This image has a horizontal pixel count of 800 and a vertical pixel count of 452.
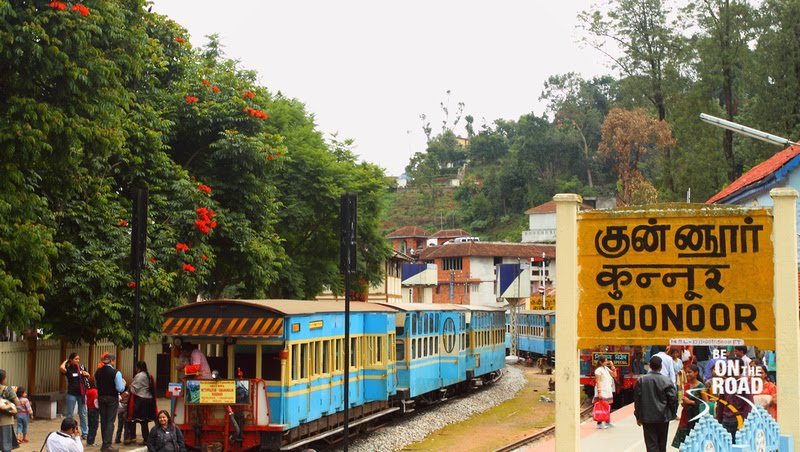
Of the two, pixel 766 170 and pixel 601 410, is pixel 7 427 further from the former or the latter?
pixel 766 170

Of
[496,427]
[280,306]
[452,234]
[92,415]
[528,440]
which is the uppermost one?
[452,234]

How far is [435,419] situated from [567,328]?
53.2 ft

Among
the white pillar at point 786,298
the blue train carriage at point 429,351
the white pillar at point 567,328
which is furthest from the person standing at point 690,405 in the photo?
the blue train carriage at point 429,351

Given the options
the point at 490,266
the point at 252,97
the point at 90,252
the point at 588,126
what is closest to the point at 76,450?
the point at 90,252

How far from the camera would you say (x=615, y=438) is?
18.3 meters

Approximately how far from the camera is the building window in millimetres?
74938

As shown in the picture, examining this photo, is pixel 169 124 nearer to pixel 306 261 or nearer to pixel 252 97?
pixel 252 97

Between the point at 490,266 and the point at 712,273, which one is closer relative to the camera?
the point at 712,273

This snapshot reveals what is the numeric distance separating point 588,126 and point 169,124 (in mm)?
68062

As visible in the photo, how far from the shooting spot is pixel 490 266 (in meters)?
74.1

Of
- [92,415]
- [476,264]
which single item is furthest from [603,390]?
[476,264]

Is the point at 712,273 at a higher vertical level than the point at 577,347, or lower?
higher

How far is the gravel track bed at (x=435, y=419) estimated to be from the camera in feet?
69.9

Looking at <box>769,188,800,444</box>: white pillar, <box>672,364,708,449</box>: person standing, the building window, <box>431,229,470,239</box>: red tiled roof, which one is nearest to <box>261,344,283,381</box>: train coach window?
<box>672,364,708,449</box>: person standing
